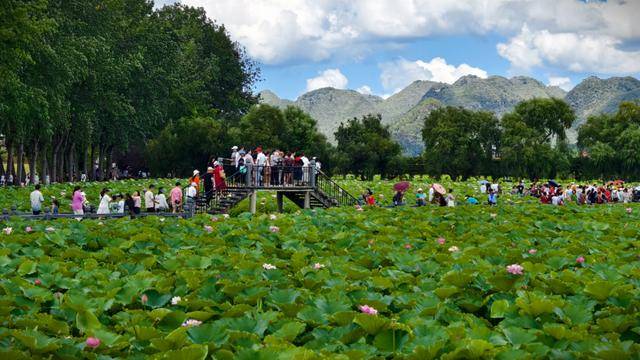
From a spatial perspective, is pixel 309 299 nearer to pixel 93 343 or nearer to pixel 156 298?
pixel 156 298

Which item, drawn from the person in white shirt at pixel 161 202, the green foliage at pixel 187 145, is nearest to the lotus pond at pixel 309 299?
the person in white shirt at pixel 161 202

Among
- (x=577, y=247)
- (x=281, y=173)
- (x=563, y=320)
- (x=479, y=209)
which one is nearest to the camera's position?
(x=563, y=320)

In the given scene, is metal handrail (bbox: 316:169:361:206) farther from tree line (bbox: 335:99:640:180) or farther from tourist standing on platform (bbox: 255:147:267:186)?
tree line (bbox: 335:99:640:180)

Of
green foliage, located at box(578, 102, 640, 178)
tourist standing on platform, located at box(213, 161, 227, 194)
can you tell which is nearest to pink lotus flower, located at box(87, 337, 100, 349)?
tourist standing on platform, located at box(213, 161, 227, 194)

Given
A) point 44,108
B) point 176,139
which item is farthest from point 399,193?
point 176,139

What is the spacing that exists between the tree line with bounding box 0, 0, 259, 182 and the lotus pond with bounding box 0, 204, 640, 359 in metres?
22.7

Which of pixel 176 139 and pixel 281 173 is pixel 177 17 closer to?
pixel 176 139

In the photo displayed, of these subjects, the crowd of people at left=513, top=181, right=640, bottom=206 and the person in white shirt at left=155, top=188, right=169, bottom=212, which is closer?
the person in white shirt at left=155, top=188, right=169, bottom=212

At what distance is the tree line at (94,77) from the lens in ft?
118

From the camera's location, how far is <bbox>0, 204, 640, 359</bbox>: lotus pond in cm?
559

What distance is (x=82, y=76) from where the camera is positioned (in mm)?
47344

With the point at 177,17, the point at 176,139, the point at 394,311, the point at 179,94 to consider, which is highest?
the point at 177,17

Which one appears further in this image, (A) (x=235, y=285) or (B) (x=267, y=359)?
(A) (x=235, y=285)

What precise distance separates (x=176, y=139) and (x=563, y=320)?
62.2 metres
